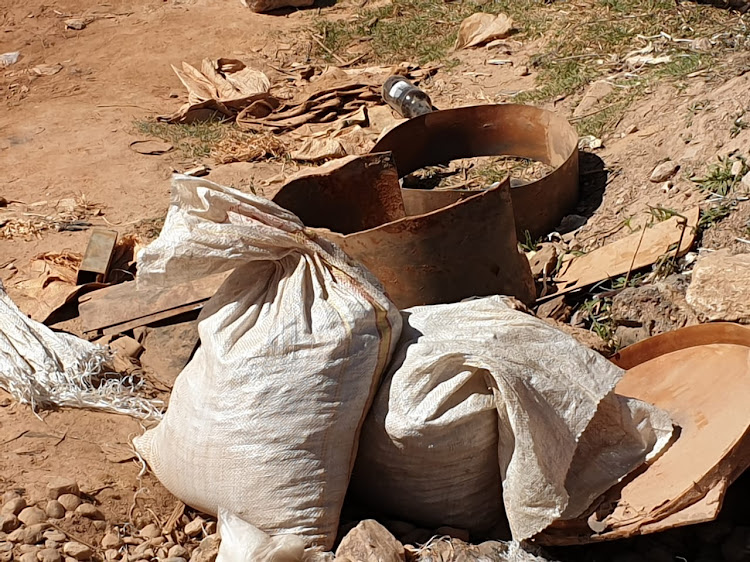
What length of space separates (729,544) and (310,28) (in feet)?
21.9

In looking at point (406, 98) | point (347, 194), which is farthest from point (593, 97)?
point (347, 194)

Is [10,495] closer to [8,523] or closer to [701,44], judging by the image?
[8,523]

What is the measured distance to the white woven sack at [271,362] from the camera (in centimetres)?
242

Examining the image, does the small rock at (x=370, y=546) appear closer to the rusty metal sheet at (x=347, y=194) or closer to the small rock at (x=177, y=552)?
the small rock at (x=177, y=552)

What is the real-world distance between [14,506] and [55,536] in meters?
0.17

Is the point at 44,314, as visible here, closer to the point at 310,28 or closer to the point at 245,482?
the point at 245,482

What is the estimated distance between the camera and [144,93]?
7.28 meters

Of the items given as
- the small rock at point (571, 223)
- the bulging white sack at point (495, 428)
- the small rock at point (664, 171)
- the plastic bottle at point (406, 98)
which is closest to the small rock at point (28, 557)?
the bulging white sack at point (495, 428)

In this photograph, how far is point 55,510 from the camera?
2.58m

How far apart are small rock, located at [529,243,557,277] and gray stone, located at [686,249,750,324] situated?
888 millimetres

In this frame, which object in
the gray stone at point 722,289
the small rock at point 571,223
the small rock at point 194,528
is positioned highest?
the gray stone at point 722,289

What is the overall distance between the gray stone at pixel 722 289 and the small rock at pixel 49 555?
7.74ft

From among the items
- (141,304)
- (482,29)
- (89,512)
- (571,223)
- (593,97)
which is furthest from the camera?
(482,29)

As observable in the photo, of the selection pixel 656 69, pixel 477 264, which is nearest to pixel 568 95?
pixel 656 69
